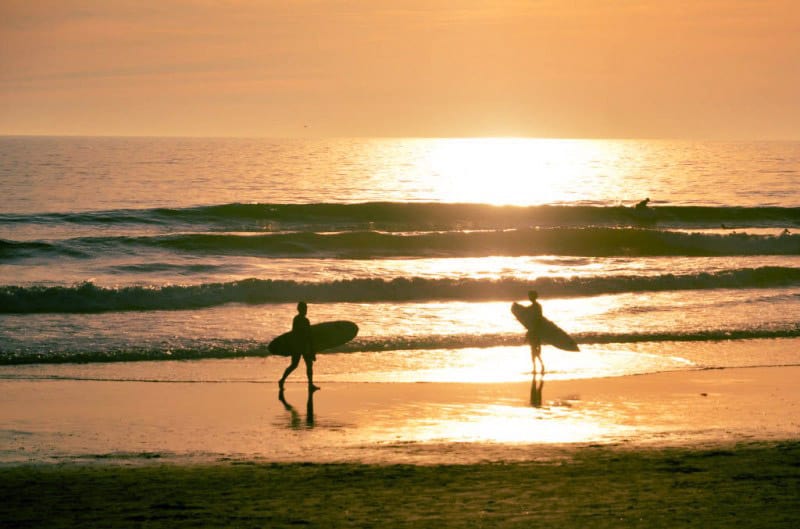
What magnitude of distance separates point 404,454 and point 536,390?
5.18 meters

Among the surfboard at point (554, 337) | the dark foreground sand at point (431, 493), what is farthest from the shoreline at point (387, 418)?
the surfboard at point (554, 337)

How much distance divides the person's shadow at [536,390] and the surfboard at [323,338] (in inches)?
156

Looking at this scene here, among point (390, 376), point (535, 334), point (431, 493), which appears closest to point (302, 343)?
point (390, 376)

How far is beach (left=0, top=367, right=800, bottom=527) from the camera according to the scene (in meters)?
9.28

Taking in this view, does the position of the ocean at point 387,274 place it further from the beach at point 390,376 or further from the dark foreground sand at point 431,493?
the dark foreground sand at point 431,493

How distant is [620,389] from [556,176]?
7180cm

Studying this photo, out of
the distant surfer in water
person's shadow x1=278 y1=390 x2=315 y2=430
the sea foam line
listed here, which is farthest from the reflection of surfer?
the sea foam line

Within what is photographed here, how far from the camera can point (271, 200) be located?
56469 millimetres

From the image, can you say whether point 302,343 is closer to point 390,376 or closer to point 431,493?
point 390,376

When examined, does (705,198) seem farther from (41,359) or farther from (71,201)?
(41,359)

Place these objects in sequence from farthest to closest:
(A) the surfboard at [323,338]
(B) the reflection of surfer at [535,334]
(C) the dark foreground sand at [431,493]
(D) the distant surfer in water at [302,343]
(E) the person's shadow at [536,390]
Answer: (A) the surfboard at [323,338] < (B) the reflection of surfer at [535,334] < (D) the distant surfer in water at [302,343] < (E) the person's shadow at [536,390] < (C) the dark foreground sand at [431,493]

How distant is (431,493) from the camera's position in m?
9.88

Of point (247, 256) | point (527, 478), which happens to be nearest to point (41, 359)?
point (527, 478)

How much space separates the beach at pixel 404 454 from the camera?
928 cm
